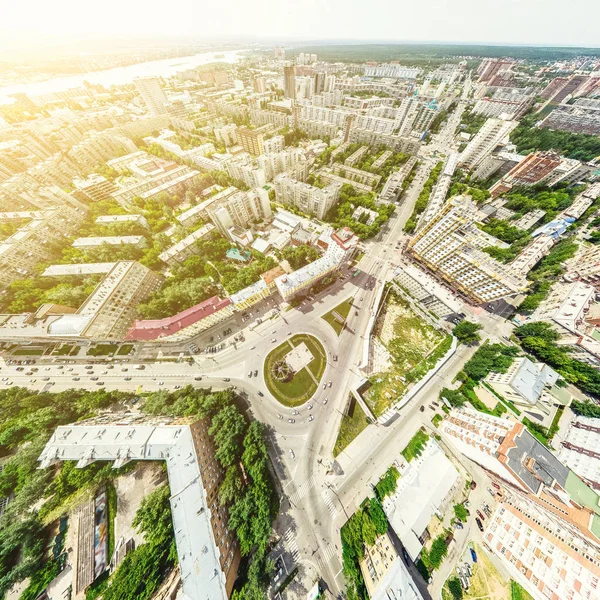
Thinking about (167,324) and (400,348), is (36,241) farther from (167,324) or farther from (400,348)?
(400,348)

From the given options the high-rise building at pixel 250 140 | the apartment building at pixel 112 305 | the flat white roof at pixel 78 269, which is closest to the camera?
the apartment building at pixel 112 305

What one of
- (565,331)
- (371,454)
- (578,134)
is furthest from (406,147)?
(371,454)

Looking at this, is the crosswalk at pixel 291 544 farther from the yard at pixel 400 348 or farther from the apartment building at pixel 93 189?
the apartment building at pixel 93 189

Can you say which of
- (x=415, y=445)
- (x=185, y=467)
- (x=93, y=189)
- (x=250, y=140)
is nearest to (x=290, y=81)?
(x=250, y=140)

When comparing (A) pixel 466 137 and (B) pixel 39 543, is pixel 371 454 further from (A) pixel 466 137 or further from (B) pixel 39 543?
(A) pixel 466 137

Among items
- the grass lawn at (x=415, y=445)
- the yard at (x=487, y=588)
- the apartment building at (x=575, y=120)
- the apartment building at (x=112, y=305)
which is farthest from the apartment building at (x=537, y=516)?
the apartment building at (x=575, y=120)
